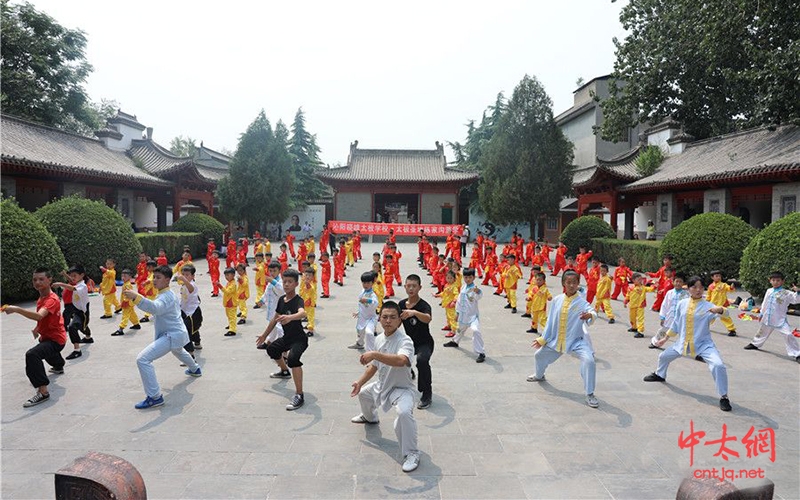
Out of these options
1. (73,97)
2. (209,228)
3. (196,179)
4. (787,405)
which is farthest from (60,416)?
(73,97)

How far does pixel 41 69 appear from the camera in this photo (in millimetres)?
28000

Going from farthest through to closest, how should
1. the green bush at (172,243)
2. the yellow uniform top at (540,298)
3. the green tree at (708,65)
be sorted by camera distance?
the green bush at (172,243), the green tree at (708,65), the yellow uniform top at (540,298)

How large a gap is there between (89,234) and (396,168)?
85.9 ft

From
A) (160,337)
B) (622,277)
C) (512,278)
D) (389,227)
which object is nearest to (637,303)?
(512,278)

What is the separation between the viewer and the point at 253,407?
5609 millimetres

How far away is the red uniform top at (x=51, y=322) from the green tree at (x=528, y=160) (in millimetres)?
19350

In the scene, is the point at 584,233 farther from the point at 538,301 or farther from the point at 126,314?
the point at 126,314

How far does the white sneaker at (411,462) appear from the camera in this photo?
4145mm

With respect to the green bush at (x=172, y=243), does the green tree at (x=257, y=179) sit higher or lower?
higher

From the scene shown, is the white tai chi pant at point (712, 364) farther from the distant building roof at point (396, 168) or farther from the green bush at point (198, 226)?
the distant building roof at point (396, 168)

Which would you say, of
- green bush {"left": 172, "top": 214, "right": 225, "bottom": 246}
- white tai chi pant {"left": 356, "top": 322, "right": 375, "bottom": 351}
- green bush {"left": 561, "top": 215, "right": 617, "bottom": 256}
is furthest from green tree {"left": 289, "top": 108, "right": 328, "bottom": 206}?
white tai chi pant {"left": 356, "top": 322, "right": 375, "bottom": 351}

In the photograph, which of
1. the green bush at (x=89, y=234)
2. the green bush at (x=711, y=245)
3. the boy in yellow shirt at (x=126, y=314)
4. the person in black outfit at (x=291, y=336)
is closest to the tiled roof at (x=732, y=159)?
the green bush at (x=711, y=245)

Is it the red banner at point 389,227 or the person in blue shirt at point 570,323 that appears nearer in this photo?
the person in blue shirt at point 570,323

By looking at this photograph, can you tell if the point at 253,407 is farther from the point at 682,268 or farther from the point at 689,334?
the point at 682,268
